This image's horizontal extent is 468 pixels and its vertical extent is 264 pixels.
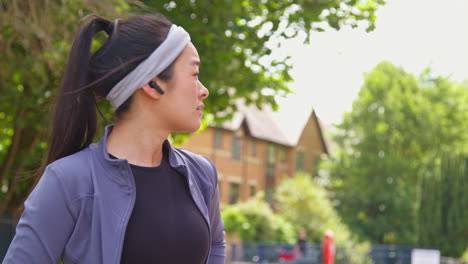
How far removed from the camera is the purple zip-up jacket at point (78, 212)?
1.81m

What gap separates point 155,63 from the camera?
199 cm

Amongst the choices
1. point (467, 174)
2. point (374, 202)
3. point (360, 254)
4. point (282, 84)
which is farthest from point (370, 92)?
point (282, 84)

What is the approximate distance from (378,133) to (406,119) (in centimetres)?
203

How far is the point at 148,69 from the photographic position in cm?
200

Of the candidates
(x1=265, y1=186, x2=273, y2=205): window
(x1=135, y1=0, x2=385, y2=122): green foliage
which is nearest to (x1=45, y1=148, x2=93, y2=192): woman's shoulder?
(x1=135, y1=0, x2=385, y2=122): green foliage

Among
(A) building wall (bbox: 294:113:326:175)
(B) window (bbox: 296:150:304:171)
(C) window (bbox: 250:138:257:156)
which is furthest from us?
(A) building wall (bbox: 294:113:326:175)

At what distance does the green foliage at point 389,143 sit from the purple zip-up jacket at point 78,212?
45010 millimetres

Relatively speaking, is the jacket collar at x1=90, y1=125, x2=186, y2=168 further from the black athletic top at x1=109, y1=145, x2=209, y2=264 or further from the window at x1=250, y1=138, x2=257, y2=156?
the window at x1=250, y1=138, x2=257, y2=156

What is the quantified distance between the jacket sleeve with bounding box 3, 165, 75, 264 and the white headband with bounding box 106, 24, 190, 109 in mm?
335

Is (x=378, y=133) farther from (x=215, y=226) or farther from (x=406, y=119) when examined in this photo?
(x=215, y=226)

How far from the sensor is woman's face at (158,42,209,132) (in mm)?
2023

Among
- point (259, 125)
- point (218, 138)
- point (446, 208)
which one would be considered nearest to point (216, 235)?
point (446, 208)

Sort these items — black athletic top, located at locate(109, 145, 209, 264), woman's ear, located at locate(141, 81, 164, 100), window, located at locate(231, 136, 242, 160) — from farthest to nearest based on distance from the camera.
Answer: window, located at locate(231, 136, 242, 160) < woman's ear, located at locate(141, 81, 164, 100) < black athletic top, located at locate(109, 145, 209, 264)

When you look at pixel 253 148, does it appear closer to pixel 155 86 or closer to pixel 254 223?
pixel 254 223
